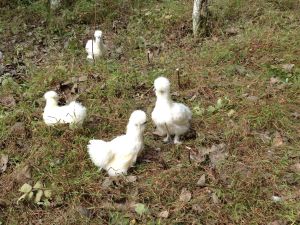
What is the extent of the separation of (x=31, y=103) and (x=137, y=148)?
2003 mm

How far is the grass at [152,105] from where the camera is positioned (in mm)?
4180

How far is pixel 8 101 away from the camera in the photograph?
601cm

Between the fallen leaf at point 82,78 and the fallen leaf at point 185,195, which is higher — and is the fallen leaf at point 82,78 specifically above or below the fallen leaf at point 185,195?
below

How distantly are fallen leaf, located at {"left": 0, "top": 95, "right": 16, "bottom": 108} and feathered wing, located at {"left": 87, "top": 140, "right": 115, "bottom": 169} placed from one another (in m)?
1.85

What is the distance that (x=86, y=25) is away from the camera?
9.05 metres

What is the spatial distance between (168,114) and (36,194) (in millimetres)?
1507

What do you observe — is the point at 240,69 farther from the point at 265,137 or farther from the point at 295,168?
the point at 295,168

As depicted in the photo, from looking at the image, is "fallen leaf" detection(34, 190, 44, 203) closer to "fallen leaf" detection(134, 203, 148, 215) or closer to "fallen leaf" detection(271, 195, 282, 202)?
"fallen leaf" detection(134, 203, 148, 215)

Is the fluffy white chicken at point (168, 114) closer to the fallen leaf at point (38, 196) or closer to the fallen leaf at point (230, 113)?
the fallen leaf at point (230, 113)

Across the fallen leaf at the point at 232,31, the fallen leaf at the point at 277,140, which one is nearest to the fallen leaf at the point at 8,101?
the fallen leaf at the point at 277,140

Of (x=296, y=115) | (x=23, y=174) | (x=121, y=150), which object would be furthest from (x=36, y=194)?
(x=296, y=115)

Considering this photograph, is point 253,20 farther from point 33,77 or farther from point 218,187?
point 218,187

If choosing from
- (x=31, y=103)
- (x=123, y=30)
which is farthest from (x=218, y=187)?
(x=123, y=30)

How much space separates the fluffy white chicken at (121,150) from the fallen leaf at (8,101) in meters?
1.85
